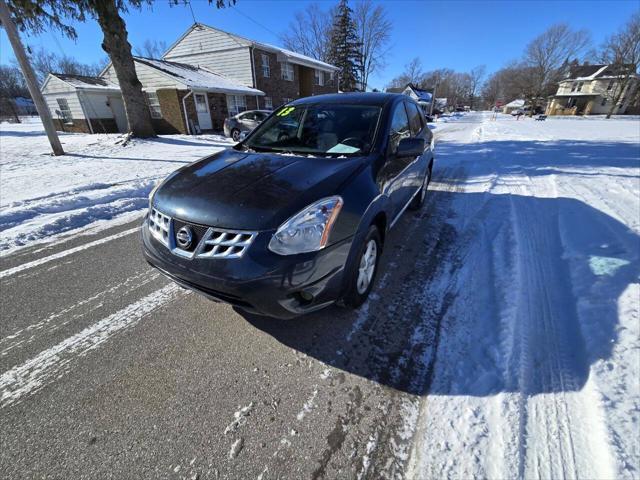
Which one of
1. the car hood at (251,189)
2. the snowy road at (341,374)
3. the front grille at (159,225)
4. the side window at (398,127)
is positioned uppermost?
the side window at (398,127)

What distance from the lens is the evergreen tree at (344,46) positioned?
38219 mm

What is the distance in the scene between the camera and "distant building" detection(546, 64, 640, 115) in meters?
48.5

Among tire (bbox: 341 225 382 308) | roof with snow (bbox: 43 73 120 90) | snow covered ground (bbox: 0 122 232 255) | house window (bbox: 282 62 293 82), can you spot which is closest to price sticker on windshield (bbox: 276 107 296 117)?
tire (bbox: 341 225 382 308)

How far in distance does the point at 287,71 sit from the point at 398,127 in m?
25.0

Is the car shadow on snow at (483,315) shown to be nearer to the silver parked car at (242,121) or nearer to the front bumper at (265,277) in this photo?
the front bumper at (265,277)

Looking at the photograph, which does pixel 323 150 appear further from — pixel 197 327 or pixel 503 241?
pixel 503 241

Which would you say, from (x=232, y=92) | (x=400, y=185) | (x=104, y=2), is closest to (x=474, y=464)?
(x=400, y=185)

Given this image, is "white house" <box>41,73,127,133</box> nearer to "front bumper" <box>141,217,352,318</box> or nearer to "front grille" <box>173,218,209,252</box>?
"front grille" <box>173,218,209,252</box>

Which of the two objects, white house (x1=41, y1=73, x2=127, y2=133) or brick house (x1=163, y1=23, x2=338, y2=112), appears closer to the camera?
white house (x1=41, y1=73, x2=127, y2=133)

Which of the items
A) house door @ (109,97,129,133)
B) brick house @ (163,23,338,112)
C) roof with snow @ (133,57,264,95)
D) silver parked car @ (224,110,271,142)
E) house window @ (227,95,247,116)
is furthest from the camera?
brick house @ (163,23,338,112)

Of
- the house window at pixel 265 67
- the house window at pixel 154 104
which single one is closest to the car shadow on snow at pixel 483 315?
the house window at pixel 154 104

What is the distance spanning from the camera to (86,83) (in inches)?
738

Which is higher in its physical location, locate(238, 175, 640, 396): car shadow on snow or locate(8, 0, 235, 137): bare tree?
locate(8, 0, 235, 137): bare tree

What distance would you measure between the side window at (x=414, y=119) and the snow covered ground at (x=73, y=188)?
14.5ft
